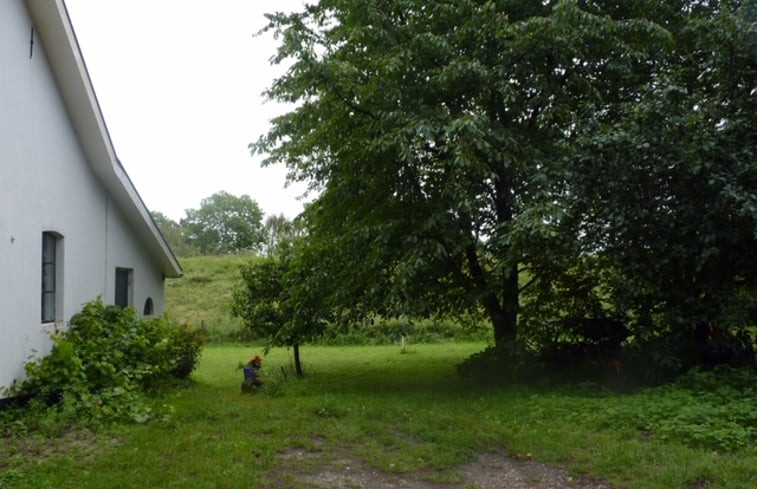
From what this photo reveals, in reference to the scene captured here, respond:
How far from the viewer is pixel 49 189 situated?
372 inches

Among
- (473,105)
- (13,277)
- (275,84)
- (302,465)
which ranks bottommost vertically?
(302,465)

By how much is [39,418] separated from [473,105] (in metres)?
8.05

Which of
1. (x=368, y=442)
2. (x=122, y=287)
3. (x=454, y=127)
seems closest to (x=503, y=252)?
(x=454, y=127)

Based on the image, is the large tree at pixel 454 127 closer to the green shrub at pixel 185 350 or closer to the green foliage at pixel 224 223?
the green shrub at pixel 185 350

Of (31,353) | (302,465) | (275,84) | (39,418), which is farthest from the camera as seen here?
(275,84)

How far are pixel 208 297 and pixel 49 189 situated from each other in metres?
21.8

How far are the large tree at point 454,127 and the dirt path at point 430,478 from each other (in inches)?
129


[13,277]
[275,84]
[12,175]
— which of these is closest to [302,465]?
[13,277]

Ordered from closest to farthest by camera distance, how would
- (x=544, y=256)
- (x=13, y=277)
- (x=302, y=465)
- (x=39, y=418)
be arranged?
(x=302, y=465)
(x=39, y=418)
(x=13, y=277)
(x=544, y=256)

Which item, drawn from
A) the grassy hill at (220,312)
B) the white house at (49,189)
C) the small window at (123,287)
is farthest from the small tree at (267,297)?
the grassy hill at (220,312)

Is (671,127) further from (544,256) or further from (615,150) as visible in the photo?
(544,256)

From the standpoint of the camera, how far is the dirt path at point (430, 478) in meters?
5.96

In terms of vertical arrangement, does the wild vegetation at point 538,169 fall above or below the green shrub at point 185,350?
above

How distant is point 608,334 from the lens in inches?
422
